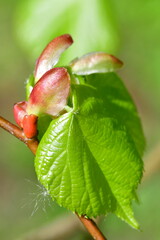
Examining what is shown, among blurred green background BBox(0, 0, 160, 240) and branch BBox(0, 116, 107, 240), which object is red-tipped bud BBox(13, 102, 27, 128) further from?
blurred green background BBox(0, 0, 160, 240)

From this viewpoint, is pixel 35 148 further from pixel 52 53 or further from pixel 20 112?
pixel 52 53

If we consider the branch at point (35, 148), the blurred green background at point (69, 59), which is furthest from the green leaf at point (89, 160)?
the blurred green background at point (69, 59)

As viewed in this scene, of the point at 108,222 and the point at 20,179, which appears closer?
the point at 108,222

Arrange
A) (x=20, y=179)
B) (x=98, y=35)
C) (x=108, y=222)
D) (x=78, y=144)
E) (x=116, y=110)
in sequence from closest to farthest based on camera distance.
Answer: (x=78, y=144) < (x=116, y=110) < (x=98, y=35) < (x=108, y=222) < (x=20, y=179)

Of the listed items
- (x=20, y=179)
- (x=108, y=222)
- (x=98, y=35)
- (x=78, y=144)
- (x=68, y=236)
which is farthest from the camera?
(x=20, y=179)

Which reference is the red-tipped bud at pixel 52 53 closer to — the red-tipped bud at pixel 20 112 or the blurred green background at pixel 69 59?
the red-tipped bud at pixel 20 112

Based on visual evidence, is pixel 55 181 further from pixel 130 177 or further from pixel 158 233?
pixel 158 233

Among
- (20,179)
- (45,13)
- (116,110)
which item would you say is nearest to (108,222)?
(20,179)
